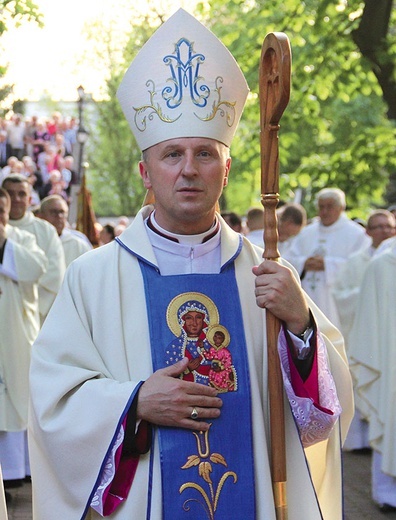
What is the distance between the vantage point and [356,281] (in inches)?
476

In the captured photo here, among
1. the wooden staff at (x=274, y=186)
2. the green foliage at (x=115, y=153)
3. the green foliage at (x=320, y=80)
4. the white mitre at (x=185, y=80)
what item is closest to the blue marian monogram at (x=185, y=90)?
the white mitre at (x=185, y=80)

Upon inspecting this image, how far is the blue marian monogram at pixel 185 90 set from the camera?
4379 mm

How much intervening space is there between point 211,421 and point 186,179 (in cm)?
81

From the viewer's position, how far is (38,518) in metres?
4.23

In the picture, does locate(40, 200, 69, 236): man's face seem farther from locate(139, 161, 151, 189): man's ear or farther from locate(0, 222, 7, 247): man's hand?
locate(139, 161, 151, 189): man's ear

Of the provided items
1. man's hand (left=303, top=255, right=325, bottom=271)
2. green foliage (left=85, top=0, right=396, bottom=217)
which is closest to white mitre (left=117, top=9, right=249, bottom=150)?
man's hand (left=303, top=255, right=325, bottom=271)

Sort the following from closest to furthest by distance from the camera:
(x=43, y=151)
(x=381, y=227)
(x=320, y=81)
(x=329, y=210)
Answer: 1. (x=381, y=227)
2. (x=329, y=210)
3. (x=320, y=81)
4. (x=43, y=151)

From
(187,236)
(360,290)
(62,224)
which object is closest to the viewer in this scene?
(187,236)

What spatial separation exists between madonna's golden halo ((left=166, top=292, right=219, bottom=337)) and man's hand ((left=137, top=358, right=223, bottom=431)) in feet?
0.58

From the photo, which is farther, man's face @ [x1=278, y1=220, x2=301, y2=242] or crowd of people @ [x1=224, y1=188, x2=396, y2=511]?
man's face @ [x1=278, y1=220, x2=301, y2=242]

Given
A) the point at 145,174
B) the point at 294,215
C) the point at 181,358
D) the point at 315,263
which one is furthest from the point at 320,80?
the point at 181,358

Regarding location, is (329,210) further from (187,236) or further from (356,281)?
(187,236)

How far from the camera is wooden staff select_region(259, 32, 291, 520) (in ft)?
13.2

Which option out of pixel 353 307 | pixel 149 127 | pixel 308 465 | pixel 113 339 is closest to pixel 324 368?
pixel 308 465
